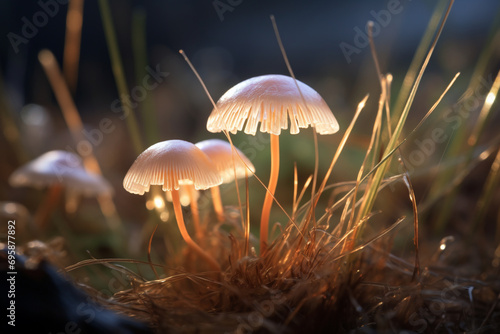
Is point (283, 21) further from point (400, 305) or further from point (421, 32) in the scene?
point (400, 305)

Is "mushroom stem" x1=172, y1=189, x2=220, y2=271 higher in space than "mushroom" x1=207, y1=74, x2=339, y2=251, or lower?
lower

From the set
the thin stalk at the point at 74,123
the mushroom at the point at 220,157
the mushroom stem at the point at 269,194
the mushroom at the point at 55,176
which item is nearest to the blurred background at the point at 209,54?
the thin stalk at the point at 74,123

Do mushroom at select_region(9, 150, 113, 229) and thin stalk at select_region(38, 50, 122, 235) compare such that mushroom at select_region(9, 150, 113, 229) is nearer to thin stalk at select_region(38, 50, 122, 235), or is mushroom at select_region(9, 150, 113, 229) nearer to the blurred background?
thin stalk at select_region(38, 50, 122, 235)

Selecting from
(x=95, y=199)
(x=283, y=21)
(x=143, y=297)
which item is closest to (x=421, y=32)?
(x=283, y=21)

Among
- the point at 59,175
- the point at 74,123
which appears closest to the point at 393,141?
the point at 59,175

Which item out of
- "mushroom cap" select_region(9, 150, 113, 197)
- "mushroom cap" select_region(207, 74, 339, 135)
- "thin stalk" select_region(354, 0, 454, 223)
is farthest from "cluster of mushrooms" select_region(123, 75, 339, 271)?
"mushroom cap" select_region(9, 150, 113, 197)
